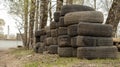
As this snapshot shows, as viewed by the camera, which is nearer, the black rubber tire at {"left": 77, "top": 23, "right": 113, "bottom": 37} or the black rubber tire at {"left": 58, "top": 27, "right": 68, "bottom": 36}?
the black rubber tire at {"left": 77, "top": 23, "right": 113, "bottom": 37}

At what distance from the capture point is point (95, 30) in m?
9.15

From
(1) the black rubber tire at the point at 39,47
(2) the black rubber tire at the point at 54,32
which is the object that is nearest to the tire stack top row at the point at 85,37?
(2) the black rubber tire at the point at 54,32

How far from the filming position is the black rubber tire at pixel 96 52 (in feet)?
28.7

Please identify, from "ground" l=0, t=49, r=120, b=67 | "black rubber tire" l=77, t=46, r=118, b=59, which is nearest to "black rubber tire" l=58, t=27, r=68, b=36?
"ground" l=0, t=49, r=120, b=67

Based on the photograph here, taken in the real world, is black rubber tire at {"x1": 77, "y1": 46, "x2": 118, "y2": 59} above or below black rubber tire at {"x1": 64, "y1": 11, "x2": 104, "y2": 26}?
below

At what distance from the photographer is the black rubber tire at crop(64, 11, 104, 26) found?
9.38 meters

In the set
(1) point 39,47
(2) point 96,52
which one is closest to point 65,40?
(2) point 96,52

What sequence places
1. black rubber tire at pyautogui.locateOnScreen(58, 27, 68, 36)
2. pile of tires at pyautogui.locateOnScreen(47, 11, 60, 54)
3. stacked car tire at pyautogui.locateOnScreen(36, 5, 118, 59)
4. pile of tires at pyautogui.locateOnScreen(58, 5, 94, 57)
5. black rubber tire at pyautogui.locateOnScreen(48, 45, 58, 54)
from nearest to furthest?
stacked car tire at pyautogui.locateOnScreen(36, 5, 118, 59) < pile of tires at pyautogui.locateOnScreen(58, 5, 94, 57) < black rubber tire at pyautogui.locateOnScreen(58, 27, 68, 36) < pile of tires at pyautogui.locateOnScreen(47, 11, 60, 54) < black rubber tire at pyautogui.locateOnScreen(48, 45, 58, 54)

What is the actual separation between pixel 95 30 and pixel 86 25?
0.36m

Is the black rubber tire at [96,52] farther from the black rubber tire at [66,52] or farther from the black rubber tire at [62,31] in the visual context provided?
the black rubber tire at [62,31]

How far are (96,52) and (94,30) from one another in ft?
2.53

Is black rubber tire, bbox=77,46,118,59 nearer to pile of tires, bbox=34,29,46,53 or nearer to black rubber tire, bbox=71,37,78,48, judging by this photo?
black rubber tire, bbox=71,37,78,48

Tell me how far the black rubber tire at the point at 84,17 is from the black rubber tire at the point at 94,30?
314mm

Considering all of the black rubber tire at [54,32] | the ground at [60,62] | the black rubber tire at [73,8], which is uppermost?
the black rubber tire at [73,8]
